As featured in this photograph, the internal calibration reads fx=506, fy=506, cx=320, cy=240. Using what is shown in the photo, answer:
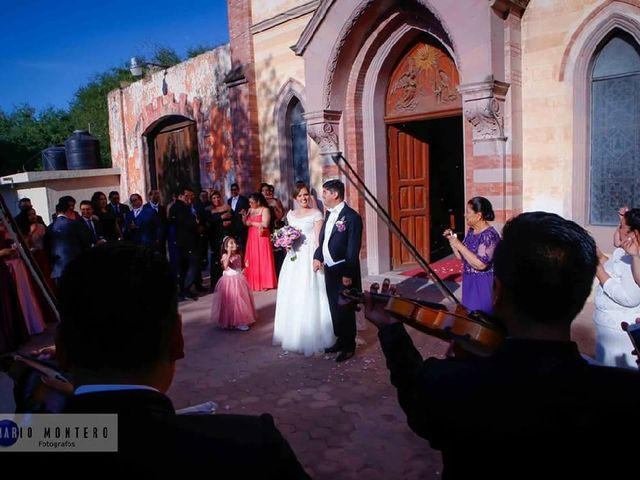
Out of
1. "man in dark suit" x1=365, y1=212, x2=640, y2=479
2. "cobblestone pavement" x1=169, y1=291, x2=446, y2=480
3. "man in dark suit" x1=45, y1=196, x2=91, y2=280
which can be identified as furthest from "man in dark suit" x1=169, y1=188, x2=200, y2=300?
"man in dark suit" x1=365, y1=212, x2=640, y2=479

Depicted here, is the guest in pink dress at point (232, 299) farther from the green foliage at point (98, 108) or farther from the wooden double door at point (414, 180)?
the green foliage at point (98, 108)

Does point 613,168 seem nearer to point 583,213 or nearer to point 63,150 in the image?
point 583,213

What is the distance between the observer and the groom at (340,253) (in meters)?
5.36

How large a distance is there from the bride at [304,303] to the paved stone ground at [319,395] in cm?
18

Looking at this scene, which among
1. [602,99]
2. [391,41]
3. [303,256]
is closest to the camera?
[303,256]

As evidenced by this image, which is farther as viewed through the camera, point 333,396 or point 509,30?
point 509,30

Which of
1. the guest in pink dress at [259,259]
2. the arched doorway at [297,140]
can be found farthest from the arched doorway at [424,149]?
the guest in pink dress at [259,259]

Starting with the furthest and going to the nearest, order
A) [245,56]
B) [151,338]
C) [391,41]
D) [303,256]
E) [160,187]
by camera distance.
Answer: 1. [160,187]
2. [245,56]
3. [391,41]
4. [303,256]
5. [151,338]

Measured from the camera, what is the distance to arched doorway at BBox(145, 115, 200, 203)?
541 inches

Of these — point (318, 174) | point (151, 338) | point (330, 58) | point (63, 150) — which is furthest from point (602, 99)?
point (63, 150)

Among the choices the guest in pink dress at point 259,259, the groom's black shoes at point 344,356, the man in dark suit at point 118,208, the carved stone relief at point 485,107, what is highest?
the carved stone relief at point 485,107

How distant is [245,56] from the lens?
1056 centimetres

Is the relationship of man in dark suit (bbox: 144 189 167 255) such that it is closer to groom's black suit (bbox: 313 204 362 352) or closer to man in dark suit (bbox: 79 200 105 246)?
man in dark suit (bbox: 79 200 105 246)

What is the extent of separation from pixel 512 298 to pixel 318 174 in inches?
329
